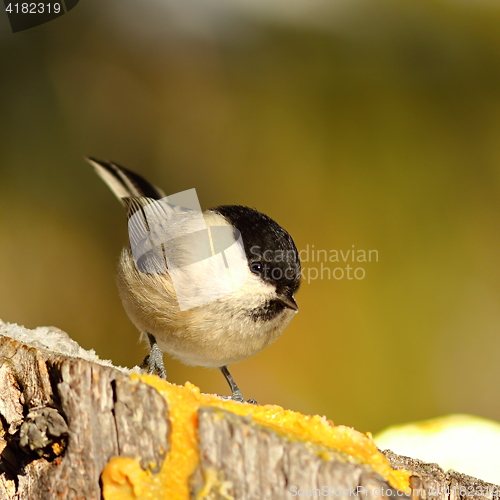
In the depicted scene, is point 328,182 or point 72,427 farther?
point 328,182

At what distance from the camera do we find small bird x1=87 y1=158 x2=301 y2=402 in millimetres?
1319

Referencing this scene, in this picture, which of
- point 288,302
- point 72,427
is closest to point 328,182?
point 288,302

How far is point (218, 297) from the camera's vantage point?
1.31 meters

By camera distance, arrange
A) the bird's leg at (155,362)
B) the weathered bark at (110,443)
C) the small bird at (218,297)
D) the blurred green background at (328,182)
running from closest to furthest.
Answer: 1. the weathered bark at (110,443)
2. the small bird at (218,297)
3. the bird's leg at (155,362)
4. the blurred green background at (328,182)

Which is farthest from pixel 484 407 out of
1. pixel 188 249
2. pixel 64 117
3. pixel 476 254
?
pixel 64 117

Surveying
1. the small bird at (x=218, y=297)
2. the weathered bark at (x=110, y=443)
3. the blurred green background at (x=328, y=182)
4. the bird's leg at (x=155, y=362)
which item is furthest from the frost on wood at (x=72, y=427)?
the blurred green background at (x=328, y=182)

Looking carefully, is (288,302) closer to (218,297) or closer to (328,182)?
(218,297)

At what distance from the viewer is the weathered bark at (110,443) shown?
2.37 feet

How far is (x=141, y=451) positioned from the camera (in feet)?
2.56

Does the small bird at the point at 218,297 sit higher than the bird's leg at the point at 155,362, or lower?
higher

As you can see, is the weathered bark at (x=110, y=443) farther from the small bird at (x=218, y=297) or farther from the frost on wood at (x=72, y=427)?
the small bird at (x=218, y=297)

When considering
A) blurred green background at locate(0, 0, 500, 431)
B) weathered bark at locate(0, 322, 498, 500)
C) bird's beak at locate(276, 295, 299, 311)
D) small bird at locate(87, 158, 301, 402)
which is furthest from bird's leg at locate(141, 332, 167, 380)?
blurred green background at locate(0, 0, 500, 431)

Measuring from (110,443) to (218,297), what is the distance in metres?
0.57

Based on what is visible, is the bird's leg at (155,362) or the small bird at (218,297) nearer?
the small bird at (218,297)
